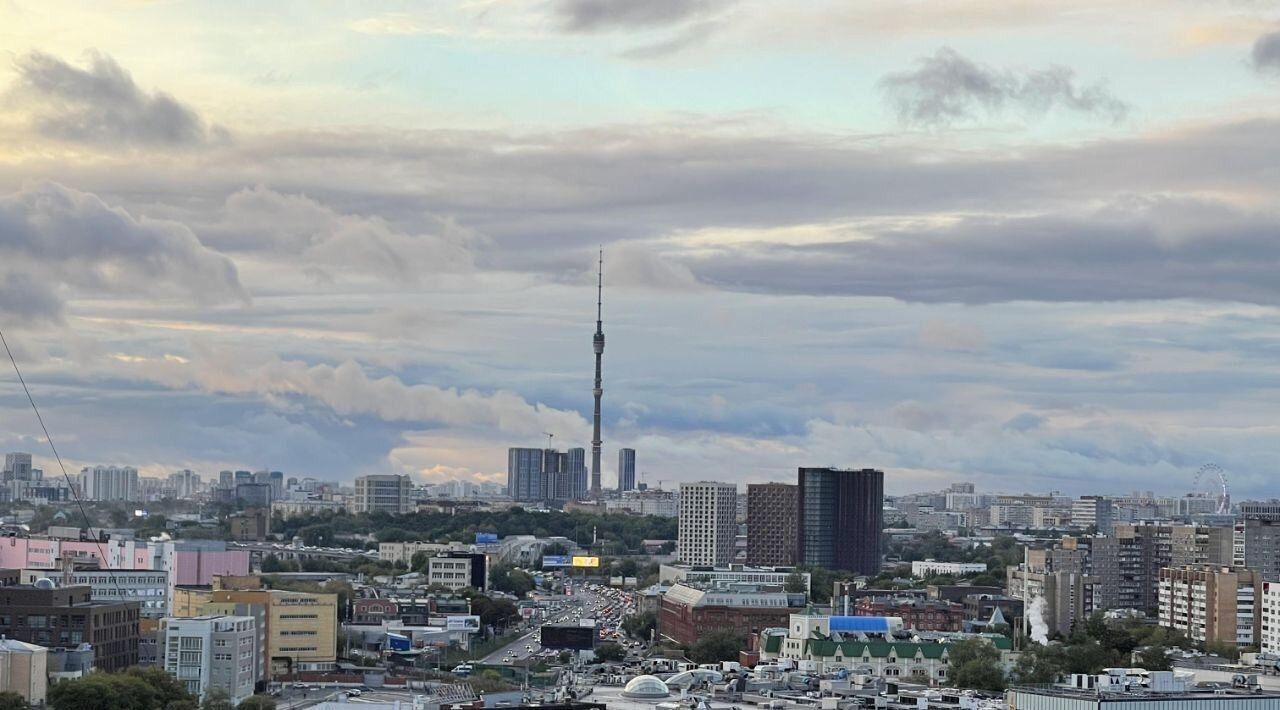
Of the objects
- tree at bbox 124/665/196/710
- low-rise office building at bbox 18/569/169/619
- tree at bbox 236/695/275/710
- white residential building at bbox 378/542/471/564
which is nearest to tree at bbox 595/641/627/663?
low-rise office building at bbox 18/569/169/619

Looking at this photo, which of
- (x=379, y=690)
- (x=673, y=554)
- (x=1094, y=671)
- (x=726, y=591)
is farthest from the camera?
(x=673, y=554)

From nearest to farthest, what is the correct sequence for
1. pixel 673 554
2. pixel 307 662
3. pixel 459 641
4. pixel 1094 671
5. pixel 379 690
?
pixel 379 690 → pixel 1094 671 → pixel 307 662 → pixel 459 641 → pixel 673 554

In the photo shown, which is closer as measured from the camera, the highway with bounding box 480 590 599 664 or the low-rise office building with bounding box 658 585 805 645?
the highway with bounding box 480 590 599 664

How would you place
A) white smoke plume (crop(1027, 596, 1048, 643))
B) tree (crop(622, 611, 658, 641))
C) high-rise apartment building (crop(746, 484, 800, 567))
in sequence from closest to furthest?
white smoke plume (crop(1027, 596, 1048, 643))
tree (crop(622, 611, 658, 641))
high-rise apartment building (crop(746, 484, 800, 567))

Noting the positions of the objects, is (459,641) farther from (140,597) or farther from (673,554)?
(673,554)

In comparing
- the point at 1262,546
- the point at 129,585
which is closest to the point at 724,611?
the point at 129,585

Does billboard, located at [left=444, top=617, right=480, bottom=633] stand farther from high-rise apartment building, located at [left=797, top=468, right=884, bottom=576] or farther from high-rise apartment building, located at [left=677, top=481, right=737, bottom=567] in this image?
high-rise apartment building, located at [left=677, top=481, right=737, bottom=567]

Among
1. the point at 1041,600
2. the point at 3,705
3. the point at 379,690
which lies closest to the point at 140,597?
the point at 379,690
